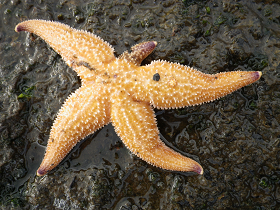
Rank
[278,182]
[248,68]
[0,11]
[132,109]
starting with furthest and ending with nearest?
1. [0,11]
2. [248,68]
3. [278,182]
4. [132,109]

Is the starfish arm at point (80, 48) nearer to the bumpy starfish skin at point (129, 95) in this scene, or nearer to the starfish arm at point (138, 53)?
the bumpy starfish skin at point (129, 95)

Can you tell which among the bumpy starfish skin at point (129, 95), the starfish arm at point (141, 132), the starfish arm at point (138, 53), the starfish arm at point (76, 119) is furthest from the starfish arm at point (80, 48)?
the starfish arm at point (141, 132)

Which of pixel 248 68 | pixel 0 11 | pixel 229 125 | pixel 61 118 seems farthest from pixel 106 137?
pixel 0 11

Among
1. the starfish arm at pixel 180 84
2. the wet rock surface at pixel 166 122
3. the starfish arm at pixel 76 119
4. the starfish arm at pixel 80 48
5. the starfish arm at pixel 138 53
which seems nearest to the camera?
the starfish arm at pixel 180 84

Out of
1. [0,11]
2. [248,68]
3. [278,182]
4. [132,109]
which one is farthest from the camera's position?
[0,11]

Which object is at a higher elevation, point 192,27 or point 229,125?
point 192,27

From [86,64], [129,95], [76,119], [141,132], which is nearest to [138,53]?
[129,95]

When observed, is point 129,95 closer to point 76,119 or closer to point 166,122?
point 76,119

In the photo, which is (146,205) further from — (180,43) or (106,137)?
(180,43)
